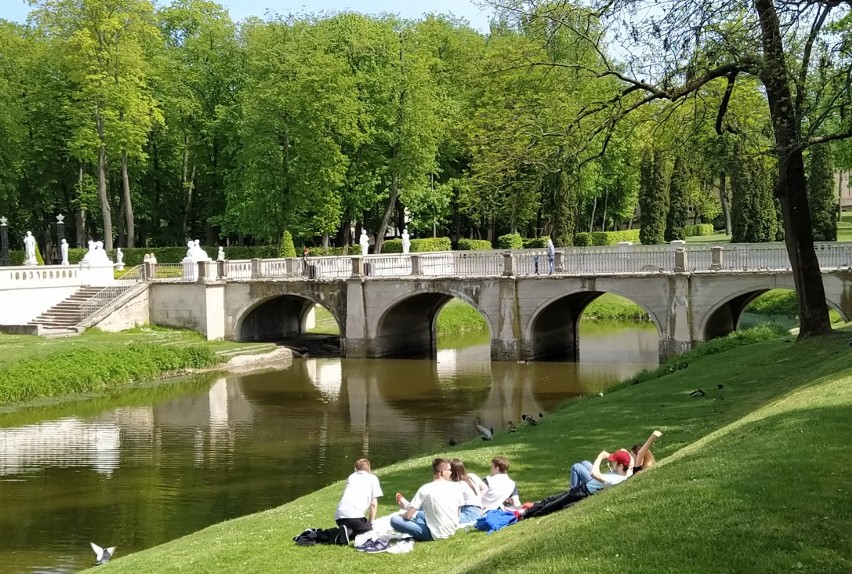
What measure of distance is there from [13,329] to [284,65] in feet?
72.8

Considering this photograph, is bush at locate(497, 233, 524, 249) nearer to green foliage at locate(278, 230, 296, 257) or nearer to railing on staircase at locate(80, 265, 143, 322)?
green foliage at locate(278, 230, 296, 257)

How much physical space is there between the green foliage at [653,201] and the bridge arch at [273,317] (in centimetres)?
2218

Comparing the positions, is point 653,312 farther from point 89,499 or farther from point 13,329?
point 13,329

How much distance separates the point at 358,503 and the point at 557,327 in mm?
31080

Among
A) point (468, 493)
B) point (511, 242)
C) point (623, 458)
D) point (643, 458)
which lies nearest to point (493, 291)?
point (511, 242)

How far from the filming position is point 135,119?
55.4 metres

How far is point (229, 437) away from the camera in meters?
27.3

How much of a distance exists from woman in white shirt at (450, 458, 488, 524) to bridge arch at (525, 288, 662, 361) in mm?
26865

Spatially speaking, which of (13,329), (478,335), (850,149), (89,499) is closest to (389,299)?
(478,335)

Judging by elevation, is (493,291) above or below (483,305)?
above

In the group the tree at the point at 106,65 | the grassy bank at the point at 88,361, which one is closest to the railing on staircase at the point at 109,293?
the grassy bank at the point at 88,361

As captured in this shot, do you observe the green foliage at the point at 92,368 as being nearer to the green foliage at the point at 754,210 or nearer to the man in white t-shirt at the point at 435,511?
the man in white t-shirt at the point at 435,511

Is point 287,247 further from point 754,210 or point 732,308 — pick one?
point 754,210

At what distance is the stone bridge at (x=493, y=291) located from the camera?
35812 millimetres
